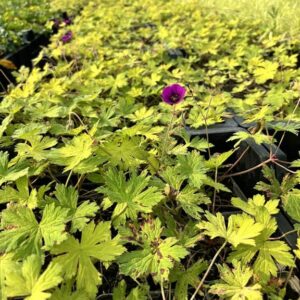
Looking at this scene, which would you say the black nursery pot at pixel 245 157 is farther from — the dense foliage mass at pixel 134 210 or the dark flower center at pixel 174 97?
the dark flower center at pixel 174 97

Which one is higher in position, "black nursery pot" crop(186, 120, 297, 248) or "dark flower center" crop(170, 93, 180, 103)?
"dark flower center" crop(170, 93, 180, 103)

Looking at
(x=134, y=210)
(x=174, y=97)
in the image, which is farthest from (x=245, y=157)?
(x=134, y=210)

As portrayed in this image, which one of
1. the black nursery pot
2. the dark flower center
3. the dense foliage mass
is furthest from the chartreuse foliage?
the dark flower center

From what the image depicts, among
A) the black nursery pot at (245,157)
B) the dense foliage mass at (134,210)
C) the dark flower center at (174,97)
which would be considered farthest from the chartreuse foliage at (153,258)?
the dark flower center at (174,97)

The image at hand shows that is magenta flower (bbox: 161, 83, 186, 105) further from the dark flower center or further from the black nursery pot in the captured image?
the black nursery pot

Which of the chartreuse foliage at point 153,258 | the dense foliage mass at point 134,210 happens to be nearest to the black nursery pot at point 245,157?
the dense foliage mass at point 134,210

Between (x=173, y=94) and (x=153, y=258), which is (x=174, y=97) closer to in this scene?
(x=173, y=94)

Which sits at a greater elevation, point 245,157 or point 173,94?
point 173,94

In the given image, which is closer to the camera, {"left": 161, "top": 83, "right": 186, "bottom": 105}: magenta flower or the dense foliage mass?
the dense foliage mass

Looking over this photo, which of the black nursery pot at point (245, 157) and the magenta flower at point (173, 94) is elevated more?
the magenta flower at point (173, 94)

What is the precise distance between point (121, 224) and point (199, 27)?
2804 mm

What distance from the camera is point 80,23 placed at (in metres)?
4.04

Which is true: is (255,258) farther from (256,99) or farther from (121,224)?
(256,99)

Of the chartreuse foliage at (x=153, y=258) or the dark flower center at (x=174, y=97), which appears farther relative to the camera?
the dark flower center at (x=174, y=97)
